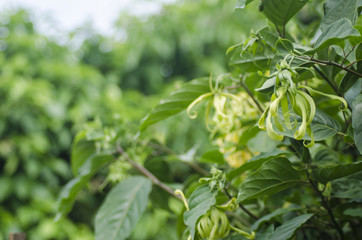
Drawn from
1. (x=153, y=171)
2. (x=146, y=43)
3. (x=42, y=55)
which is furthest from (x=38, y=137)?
(x=153, y=171)

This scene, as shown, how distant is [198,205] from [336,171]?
16 centimetres

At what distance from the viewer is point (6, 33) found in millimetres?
2279

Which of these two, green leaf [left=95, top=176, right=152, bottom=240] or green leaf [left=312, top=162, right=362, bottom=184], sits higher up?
green leaf [left=312, top=162, right=362, bottom=184]

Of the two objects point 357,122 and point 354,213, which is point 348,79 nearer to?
point 357,122

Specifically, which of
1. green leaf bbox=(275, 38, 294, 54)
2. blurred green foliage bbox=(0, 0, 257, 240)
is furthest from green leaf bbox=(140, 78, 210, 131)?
blurred green foliage bbox=(0, 0, 257, 240)

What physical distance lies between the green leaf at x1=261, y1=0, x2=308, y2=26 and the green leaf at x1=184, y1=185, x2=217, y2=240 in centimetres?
22

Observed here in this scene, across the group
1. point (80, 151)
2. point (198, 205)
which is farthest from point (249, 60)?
point (80, 151)

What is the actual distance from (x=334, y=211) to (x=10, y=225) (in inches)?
67.3

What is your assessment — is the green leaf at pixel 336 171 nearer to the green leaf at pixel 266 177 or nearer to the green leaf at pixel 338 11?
the green leaf at pixel 266 177

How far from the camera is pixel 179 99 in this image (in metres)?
0.51

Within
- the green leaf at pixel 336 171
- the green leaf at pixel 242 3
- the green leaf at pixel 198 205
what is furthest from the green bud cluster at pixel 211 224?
the green leaf at pixel 242 3

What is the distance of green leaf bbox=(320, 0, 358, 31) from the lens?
0.37 m

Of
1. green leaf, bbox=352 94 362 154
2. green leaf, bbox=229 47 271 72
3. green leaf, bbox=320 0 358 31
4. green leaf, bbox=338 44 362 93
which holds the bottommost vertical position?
green leaf, bbox=352 94 362 154

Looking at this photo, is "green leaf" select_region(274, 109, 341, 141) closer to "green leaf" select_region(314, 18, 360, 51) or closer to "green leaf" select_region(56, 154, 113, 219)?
"green leaf" select_region(314, 18, 360, 51)
